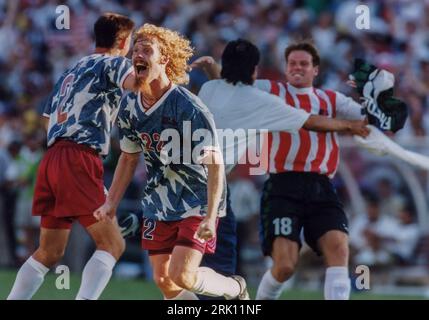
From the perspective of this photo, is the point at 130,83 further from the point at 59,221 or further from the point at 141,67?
the point at 59,221

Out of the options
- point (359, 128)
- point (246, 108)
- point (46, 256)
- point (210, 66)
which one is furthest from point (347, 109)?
point (46, 256)

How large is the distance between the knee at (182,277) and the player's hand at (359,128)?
75.3 inches

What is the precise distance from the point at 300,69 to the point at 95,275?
93.5 inches

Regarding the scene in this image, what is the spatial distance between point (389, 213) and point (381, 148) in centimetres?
511

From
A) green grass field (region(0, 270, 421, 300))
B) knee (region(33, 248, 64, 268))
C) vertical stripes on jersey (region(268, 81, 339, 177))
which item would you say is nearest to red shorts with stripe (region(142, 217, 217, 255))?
knee (region(33, 248, 64, 268))

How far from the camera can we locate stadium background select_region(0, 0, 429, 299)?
1467 centimetres

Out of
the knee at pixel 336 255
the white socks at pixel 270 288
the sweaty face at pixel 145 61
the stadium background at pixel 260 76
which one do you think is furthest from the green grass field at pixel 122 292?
the sweaty face at pixel 145 61

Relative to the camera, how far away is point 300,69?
10.0 metres

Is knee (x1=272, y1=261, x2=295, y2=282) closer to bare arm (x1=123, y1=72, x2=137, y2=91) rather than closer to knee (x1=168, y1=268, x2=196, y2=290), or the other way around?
knee (x1=168, y1=268, x2=196, y2=290)

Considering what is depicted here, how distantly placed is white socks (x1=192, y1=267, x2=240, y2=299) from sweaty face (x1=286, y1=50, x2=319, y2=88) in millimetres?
1855

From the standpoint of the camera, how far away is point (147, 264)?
15430mm

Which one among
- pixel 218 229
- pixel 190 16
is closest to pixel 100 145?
pixel 218 229

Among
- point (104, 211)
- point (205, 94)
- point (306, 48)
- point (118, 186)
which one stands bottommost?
point (104, 211)

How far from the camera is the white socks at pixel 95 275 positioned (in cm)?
893
